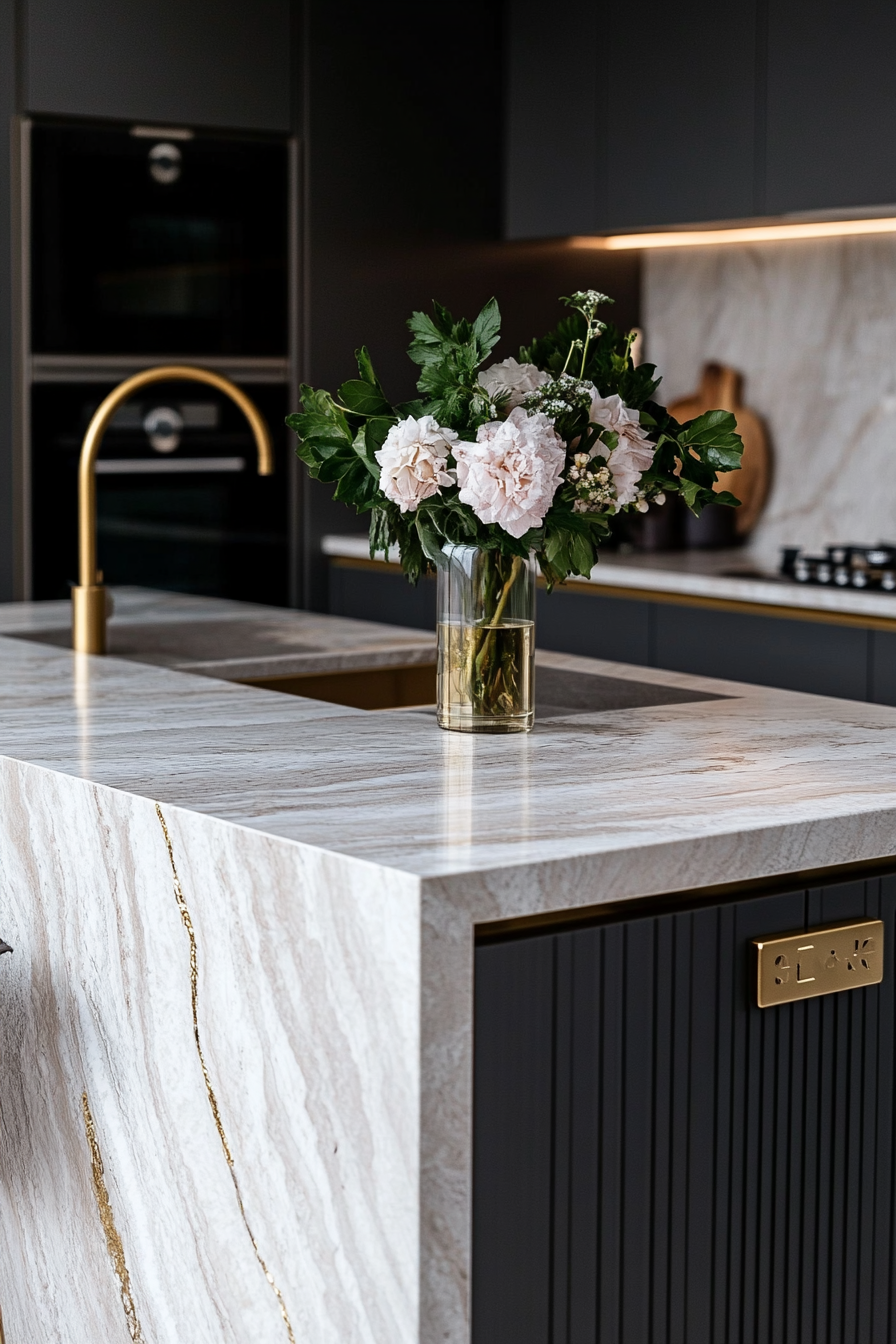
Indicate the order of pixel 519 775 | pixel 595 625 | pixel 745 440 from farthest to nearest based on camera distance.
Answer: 1. pixel 745 440
2. pixel 595 625
3. pixel 519 775

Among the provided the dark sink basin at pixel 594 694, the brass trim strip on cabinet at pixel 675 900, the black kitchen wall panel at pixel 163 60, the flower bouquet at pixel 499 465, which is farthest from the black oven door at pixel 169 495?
the brass trim strip on cabinet at pixel 675 900

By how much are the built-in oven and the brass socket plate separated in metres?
2.64

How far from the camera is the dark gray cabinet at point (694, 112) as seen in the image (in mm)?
3463

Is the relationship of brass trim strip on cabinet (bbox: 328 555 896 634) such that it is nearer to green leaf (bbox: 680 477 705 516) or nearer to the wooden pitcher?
the wooden pitcher

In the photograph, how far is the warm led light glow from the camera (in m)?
3.74

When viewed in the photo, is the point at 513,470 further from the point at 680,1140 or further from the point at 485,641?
the point at 680,1140

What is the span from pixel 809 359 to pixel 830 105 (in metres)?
0.71

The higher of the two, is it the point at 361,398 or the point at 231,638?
the point at 361,398

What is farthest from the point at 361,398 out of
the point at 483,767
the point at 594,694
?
the point at 594,694

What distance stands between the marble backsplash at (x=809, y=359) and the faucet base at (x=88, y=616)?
205 cm

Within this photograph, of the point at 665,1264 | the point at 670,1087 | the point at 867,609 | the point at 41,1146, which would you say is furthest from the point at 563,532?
the point at 867,609

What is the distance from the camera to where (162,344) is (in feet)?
12.8

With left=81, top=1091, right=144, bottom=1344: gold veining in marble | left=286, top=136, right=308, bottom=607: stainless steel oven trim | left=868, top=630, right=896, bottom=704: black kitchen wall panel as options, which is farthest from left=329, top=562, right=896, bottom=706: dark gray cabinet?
left=81, top=1091, right=144, bottom=1344: gold veining in marble

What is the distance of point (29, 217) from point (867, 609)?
1893mm
